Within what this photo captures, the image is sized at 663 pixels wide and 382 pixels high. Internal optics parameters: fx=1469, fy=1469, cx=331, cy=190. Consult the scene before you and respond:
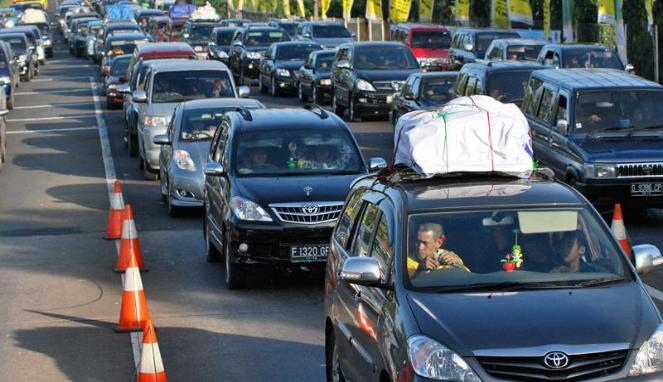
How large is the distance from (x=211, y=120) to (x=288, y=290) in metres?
6.69

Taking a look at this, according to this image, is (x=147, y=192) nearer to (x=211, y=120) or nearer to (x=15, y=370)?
(x=211, y=120)

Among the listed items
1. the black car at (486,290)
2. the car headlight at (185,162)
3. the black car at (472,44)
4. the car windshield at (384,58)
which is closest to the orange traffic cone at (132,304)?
the black car at (486,290)

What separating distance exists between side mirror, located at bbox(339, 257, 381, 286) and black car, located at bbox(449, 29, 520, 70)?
31.3m

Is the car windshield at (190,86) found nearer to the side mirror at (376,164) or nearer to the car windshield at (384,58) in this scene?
the car windshield at (384,58)

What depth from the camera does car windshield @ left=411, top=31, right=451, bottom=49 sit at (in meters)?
44.5

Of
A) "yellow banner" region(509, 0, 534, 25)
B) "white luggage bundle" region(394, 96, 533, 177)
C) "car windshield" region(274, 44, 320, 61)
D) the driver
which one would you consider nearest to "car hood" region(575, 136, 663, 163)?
"white luggage bundle" region(394, 96, 533, 177)

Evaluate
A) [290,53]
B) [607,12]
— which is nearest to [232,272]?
[607,12]

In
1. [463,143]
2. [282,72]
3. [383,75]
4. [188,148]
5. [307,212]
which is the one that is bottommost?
[282,72]

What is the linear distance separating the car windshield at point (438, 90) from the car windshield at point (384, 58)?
6.16 m

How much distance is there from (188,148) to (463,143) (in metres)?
11.4

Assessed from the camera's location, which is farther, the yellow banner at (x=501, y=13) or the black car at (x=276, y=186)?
the yellow banner at (x=501, y=13)

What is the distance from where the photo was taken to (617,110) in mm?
18391

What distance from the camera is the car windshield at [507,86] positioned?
23812mm

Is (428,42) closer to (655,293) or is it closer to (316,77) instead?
(316,77)
